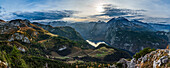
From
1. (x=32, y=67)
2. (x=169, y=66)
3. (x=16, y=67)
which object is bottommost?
(x=32, y=67)

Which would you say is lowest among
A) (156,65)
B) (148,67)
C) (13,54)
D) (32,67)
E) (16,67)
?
(32,67)

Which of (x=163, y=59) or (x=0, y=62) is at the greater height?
(x=163, y=59)

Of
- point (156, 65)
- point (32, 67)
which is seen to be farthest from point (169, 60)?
point (32, 67)

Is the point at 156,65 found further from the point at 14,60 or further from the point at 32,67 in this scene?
the point at 32,67

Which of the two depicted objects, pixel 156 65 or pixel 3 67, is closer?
pixel 156 65

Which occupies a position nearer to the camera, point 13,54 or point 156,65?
point 156,65

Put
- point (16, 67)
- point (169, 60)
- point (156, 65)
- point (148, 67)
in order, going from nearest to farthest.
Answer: point (169, 60)
point (156, 65)
point (148, 67)
point (16, 67)

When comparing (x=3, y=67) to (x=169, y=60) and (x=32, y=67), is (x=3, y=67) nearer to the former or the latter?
(x=32, y=67)

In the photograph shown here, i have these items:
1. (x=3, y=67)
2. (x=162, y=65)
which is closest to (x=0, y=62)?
(x=3, y=67)

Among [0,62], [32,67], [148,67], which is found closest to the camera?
[148,67]
